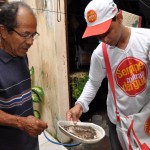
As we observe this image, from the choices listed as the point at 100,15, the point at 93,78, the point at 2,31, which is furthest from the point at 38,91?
the point at 100,15

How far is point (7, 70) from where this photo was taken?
4.74 ft

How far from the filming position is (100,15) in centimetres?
142

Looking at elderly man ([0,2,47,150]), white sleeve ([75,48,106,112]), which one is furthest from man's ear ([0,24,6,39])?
white sleeve ([75,48,106,112])

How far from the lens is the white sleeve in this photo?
1.69 m

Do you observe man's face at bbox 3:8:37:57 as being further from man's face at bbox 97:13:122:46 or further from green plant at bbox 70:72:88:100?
green plant at bbox 70:72:88:100

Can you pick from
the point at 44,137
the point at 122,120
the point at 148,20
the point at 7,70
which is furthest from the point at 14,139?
the point at 148,20

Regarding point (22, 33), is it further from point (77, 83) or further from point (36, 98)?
point (36, 98)

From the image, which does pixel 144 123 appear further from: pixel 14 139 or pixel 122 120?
pixel 14 139

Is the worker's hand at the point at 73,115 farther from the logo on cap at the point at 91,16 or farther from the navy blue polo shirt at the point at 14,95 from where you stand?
the logo on cap at the point at 91,16

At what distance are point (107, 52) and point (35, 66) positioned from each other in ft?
6.07

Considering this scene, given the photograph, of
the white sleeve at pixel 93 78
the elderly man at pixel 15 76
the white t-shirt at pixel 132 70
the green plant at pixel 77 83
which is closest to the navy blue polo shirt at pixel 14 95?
the elderly man at pixel 15 76

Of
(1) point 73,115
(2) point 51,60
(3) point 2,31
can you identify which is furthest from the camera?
(2) point 51,60

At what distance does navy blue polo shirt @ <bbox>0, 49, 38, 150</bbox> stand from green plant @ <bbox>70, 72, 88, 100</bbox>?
4.34 ft

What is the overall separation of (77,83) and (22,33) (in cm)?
168
